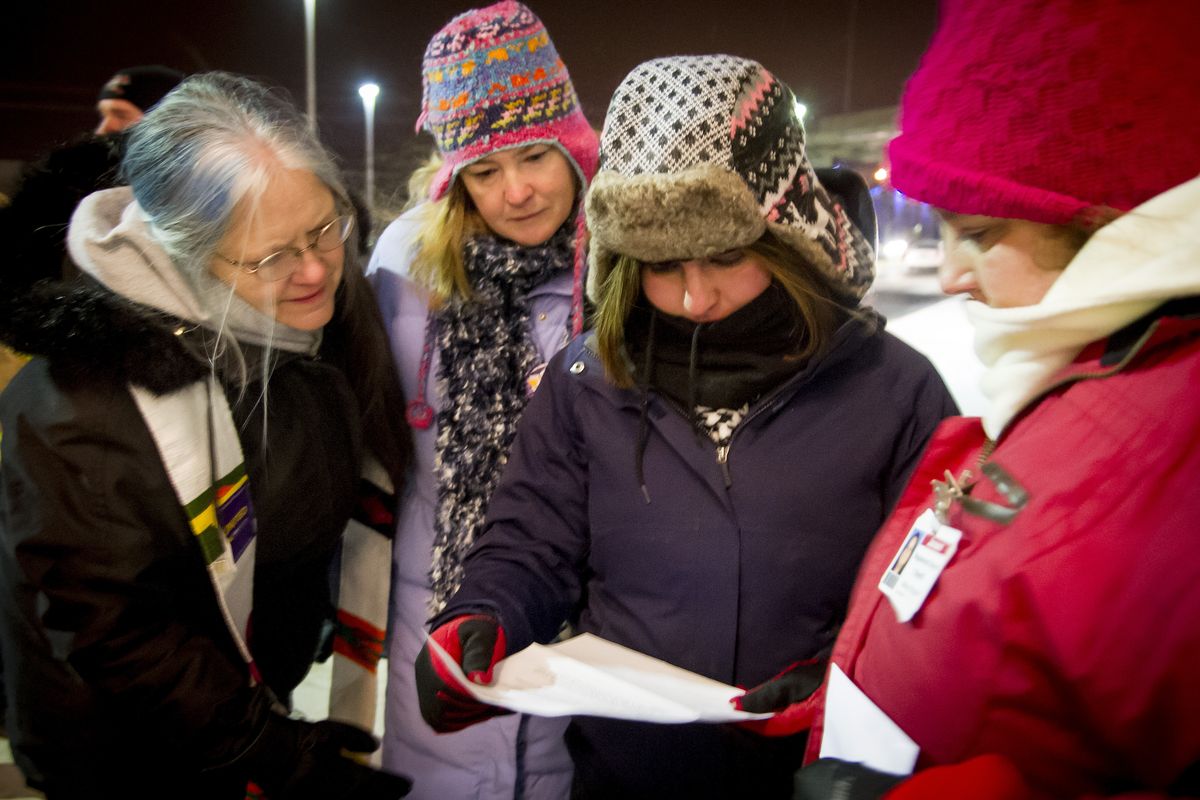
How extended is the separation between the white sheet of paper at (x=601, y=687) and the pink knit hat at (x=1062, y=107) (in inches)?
25.8

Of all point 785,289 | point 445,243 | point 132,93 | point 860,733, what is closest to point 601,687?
point 860,733

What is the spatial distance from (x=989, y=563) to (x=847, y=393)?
45cm

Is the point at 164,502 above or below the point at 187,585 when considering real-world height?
above

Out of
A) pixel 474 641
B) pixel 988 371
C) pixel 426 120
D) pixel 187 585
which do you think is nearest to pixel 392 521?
pixel 187 585

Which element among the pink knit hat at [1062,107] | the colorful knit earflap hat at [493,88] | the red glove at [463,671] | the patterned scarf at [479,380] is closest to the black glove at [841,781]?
the red glove at [463,671]

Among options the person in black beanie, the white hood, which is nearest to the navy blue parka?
the white hood

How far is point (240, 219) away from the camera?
1.19 metres

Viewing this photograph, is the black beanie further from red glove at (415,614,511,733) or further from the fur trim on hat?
red glove at (415,614,511,733)

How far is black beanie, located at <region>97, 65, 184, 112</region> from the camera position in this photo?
285 centimetres

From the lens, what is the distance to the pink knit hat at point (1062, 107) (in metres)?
0.63

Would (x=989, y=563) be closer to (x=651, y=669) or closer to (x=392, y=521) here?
(x=651, y=669)

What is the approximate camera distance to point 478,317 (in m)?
1.53

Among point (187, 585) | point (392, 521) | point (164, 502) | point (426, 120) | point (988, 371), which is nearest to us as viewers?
point (988, 371)

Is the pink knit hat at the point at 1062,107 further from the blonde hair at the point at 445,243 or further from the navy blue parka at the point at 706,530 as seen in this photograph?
the blonde hair at the point at 445,243
